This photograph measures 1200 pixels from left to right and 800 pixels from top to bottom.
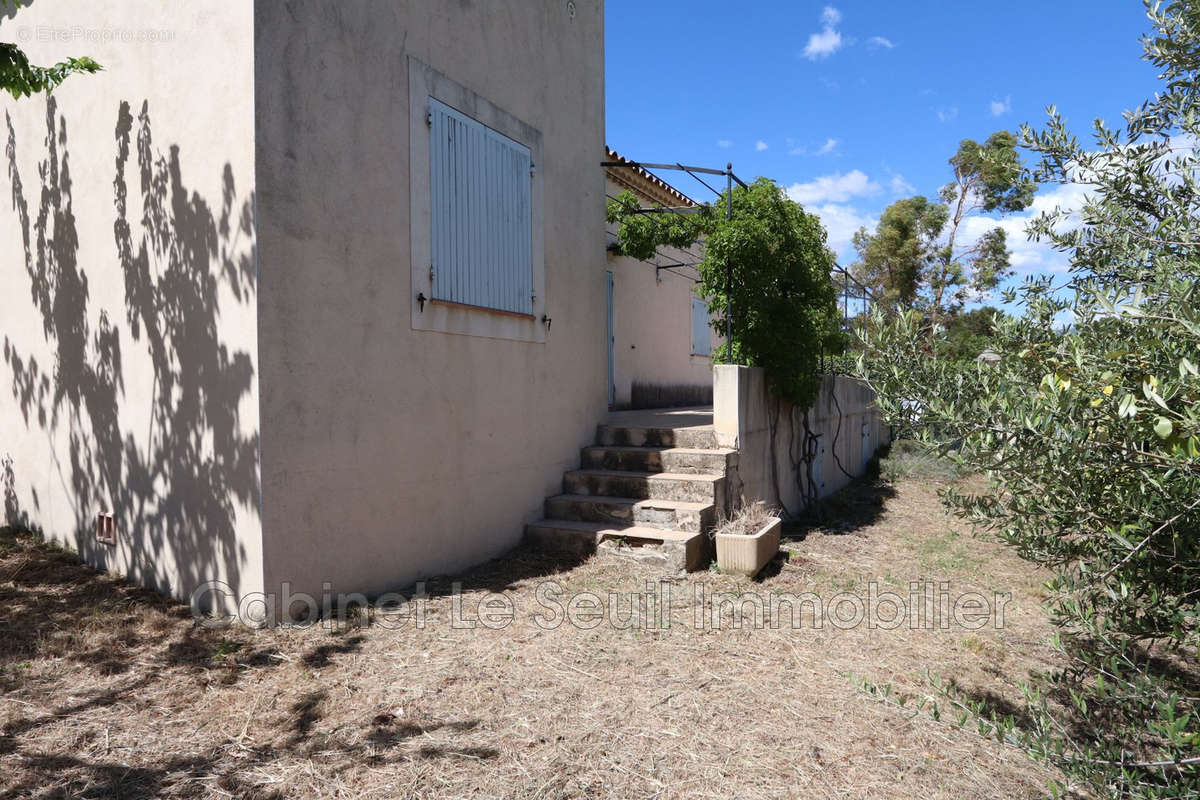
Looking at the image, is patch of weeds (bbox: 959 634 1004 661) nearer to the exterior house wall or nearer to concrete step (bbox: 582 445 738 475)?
the exterior house wall

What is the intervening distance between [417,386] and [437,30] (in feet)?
8.61

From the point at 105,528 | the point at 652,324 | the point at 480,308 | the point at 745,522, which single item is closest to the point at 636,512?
the point at 745,522

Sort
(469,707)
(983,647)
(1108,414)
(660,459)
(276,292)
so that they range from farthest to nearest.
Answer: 1. (660,459)
2. (983,647)
3. (276,292)
4. (469,707)
5. (1108,414)

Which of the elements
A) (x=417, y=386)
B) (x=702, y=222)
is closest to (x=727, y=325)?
(x=702, y=222)

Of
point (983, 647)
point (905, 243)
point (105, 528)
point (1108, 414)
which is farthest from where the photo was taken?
point (905, 243)

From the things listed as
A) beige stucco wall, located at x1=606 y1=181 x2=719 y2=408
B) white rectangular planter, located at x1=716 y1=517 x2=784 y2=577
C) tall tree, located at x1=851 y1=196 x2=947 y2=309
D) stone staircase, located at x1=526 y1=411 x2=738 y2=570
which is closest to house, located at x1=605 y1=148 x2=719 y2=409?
beige stucco wall, located at x1=606 y1=181 x2=719 y2=408

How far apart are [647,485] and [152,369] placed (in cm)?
382

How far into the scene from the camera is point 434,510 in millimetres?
5465

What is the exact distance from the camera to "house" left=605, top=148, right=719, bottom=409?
33.9 feet

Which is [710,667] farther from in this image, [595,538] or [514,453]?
[514,453]

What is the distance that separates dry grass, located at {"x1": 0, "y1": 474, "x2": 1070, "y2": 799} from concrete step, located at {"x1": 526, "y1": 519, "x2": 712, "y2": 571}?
0.60m

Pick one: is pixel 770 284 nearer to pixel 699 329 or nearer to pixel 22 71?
pixel 699 329

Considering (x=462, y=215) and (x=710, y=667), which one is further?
(x=462, y=215)

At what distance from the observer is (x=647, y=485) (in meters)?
6.57
